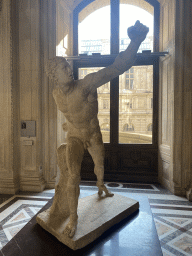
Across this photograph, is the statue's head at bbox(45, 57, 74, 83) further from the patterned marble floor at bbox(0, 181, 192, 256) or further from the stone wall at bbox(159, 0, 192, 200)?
the stone wall at bbox(159, 0, 192, 200)

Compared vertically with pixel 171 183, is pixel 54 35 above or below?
above

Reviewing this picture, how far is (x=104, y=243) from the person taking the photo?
2.02m

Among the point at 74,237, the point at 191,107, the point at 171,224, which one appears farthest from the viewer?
the point at 191,107

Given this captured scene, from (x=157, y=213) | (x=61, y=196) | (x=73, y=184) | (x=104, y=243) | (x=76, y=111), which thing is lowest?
(x=157, y=213)

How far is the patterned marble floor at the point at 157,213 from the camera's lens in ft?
8.78

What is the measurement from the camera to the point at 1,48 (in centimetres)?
452

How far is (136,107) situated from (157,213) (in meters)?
3.01

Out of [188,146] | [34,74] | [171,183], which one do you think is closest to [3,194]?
[34,74]

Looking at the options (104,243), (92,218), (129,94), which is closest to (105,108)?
(129,94)

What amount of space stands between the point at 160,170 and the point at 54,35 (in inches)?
178

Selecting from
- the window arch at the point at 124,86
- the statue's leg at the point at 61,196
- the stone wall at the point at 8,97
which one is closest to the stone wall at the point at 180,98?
the window arch at the point at 124,86

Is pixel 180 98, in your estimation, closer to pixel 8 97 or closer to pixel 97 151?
pixel 97 151

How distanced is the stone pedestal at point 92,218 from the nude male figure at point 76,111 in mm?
90

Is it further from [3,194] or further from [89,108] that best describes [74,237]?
[3,194]
